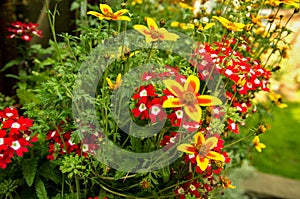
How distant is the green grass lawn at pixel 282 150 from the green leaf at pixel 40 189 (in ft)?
5.80

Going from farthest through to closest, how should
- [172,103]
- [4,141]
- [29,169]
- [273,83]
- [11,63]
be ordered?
1. [273,83]
2. [11,63]
3. [29,169]
4. [4,141]
5. [172,103]

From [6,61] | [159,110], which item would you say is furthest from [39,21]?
[159,110]

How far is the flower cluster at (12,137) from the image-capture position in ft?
3.55

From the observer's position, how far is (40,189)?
1.18m

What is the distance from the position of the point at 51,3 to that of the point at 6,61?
411 millimetres

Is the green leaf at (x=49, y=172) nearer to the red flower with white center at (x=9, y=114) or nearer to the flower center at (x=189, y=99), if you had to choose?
the red flower with white center at (x=9, y=114)

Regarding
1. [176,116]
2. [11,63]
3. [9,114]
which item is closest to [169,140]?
[176,116]

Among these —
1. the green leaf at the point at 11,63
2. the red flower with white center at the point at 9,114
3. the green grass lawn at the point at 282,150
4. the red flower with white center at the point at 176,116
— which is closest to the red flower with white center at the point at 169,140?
the red flower with white center at the point at 176,116

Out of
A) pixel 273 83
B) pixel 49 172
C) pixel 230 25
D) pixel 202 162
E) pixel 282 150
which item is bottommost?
pixel 282 150

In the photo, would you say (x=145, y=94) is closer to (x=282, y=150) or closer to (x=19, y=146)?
(x=19, y=146)

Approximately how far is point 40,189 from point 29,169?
0.07m

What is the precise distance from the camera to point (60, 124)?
4.23 feet

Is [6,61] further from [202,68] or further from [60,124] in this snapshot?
[202,68]

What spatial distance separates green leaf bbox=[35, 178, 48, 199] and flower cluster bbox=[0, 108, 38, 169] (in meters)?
0.12
